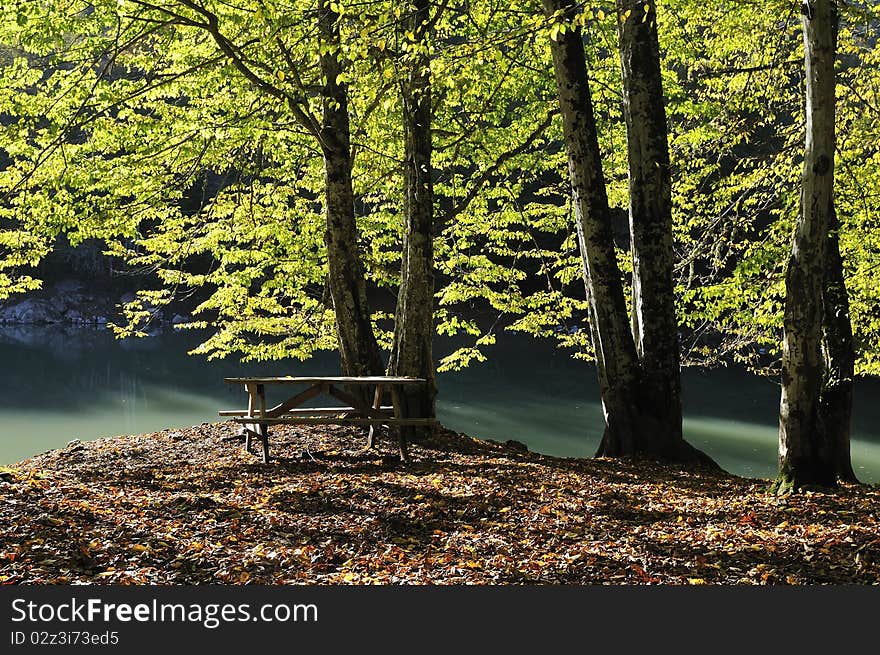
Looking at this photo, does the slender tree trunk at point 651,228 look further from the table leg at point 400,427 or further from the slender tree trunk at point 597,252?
the table leg at point 400,427

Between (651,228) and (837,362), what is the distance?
2.20m

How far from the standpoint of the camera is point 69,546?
15.0 ft

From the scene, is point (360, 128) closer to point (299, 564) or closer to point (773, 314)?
point (773, 314)

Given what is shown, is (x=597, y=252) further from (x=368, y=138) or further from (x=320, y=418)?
(x=368, y=138)

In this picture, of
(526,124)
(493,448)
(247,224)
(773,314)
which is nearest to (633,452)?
(493,448)

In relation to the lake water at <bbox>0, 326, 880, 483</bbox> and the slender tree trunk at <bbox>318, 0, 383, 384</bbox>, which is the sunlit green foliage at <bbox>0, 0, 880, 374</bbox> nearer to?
the slender tree trunk at <bbox>318, 0, 383, 384</bbox>

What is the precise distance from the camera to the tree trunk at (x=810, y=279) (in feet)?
20.1

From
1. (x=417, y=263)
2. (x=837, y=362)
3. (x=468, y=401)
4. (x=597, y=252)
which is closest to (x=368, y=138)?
(x=417, y=263)

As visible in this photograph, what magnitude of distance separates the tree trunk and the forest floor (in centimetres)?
32

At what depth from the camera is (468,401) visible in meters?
24.8

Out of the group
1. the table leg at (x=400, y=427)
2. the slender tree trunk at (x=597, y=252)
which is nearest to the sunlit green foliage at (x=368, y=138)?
the slender tree trunk at (x=597, y=252)

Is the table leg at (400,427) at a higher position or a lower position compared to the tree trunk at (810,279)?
lower

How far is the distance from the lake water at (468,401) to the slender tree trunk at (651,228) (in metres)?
7.06

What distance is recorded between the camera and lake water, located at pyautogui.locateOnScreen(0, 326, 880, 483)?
1764 cm
